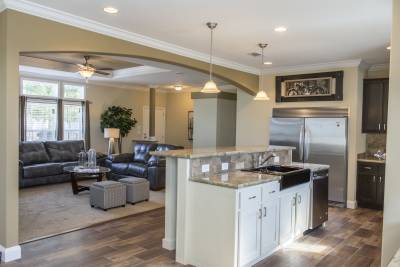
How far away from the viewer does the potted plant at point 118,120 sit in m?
9.21

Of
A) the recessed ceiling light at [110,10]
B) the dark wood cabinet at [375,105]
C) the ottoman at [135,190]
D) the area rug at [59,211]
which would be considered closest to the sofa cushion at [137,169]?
the area rug at [59,211]

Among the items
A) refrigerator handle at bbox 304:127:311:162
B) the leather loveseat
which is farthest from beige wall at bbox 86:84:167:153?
refrigerator handle at bbox 304:127:311:162

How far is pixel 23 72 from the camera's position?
7.49 meters

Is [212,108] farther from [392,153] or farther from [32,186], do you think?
[392,153]

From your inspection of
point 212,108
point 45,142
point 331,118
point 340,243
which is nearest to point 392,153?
point 340,243

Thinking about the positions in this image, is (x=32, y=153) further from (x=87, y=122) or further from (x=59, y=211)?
(x=59, y=211)

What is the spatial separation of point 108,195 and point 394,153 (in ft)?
13.8

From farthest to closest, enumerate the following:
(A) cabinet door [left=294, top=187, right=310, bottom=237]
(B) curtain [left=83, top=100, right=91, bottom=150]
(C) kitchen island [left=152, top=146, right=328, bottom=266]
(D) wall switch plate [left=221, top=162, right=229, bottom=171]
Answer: (B) curtain [left=83, top=100, right=91, bottom=150]
(A) cabinet door [left=294, top=187, right=310, bottom=237]
(D) wall switch plate [left=221, top=162, right=229, bottom=171]
(C) kitchen island [left=152, top=146, right=328, bottom=266]

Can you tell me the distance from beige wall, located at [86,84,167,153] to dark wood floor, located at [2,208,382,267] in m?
5.15

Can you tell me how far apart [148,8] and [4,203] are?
2544 mm

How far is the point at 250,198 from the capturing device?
3.19 meters

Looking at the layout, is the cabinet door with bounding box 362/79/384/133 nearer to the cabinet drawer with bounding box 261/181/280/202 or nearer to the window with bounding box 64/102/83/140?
the cabinet drawer with bounding box 261/181/280/202

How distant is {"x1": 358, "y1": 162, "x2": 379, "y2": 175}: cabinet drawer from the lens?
18.7 ft

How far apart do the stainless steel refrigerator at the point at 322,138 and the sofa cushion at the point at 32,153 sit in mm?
5514
